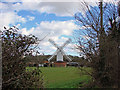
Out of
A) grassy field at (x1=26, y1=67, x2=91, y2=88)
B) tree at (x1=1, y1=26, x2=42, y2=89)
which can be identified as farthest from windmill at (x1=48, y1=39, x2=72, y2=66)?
tree at (x1=1, y1=26, x2=42, y2=89)

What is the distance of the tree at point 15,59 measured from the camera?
5444 millimetres

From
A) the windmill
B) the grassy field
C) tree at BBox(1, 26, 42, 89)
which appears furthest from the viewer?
the windmill

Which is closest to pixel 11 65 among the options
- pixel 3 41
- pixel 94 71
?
pixel 3 41

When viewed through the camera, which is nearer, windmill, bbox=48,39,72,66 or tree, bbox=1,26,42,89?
tree, bbox=1,26,42,89

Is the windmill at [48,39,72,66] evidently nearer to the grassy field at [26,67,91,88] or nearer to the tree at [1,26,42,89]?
the grassy field at [26,67,91,88]

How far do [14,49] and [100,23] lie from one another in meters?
5.80

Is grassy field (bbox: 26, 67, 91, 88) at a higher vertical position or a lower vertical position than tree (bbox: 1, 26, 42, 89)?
lower

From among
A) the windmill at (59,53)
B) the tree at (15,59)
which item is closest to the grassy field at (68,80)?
the tree at (15,59)

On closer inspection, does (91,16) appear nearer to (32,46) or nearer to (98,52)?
(98,52)

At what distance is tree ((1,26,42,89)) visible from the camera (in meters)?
5.44

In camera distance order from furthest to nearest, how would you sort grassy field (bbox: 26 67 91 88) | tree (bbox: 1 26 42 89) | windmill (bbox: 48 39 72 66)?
windmill (bbox: 48 39 72 66) < grassy field (bbox: 26 67 91 88) < tree (bbox: 1 26 42 89)

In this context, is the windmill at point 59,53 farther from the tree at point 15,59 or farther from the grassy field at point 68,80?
the tree at point 15,59

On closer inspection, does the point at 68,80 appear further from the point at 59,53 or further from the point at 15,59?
the point at 59,53

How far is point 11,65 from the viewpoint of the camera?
18.1 ft
